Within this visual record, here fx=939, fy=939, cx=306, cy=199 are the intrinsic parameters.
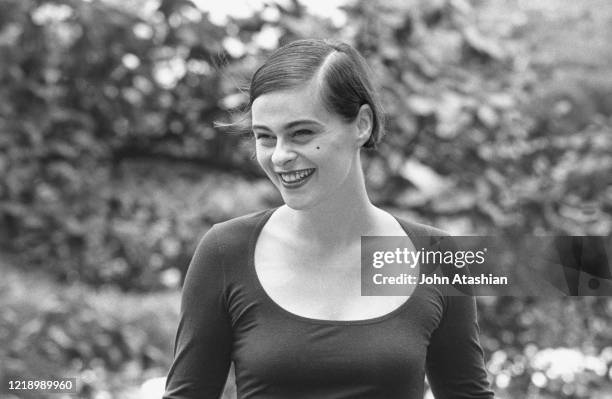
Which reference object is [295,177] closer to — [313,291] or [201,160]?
[313,291]

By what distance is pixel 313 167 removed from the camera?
154 centimetres

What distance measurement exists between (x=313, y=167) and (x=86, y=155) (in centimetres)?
Result: 249

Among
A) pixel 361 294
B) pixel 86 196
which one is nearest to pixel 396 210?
pixel 86 196

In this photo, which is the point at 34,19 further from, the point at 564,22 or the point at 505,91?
the point at 564,22

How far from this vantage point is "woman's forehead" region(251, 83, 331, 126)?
1505 millimetres

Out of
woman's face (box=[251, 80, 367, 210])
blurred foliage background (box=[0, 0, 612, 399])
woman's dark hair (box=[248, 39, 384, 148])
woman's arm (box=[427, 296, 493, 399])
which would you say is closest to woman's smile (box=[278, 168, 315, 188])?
woman's face (box=[251, 80, 367, 210])

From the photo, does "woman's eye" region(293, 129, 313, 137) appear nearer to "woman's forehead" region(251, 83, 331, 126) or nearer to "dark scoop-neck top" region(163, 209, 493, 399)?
"woman's forehead" region(251, 83, 331, 126)

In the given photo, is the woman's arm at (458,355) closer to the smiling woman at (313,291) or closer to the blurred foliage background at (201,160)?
the smiling woman at (313,291)

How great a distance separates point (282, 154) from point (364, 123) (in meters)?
0.19

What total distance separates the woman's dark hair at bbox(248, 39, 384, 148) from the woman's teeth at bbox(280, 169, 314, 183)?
0.36ft

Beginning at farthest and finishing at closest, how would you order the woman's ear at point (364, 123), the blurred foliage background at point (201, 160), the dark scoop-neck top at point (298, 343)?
the blurred foliage background at point (201, 160) → the woman's ear at point (364, 123) → the dark scoop-neck top at point (298, 343)

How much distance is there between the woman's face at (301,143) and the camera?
4.95 ft

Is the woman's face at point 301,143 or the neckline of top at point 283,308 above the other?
the woman's face at point 301,143

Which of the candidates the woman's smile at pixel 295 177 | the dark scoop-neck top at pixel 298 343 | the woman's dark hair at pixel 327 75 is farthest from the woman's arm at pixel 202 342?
the woman's dark hair at pixel 327 75
